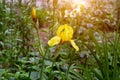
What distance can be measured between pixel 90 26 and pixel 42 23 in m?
1.14

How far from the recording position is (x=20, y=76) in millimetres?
2562

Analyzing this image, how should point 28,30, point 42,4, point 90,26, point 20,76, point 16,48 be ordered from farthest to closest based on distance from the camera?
point 42,4 < point 90,26 < point 28,30 < point 16,48 < point 20,76

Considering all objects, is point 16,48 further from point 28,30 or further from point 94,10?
point 94,10

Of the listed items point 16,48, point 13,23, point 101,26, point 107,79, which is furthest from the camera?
point 101,26

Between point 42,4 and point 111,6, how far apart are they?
108cm

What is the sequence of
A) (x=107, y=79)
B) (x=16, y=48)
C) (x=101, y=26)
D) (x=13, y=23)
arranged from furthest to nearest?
1. (x=101, y=26)
2. (x=13, y=23)
3. (x=16, y=48)
4. (x=107, y=79)

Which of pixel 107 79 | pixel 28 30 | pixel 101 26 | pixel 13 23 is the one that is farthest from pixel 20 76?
pixel 101 26

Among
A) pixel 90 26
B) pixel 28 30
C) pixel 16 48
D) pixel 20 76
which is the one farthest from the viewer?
pixel 90 26

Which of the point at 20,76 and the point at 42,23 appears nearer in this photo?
the point at 20,76

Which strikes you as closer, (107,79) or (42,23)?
(107,79)

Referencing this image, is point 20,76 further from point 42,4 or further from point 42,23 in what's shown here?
point 42,4

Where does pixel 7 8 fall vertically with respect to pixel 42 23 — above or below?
above

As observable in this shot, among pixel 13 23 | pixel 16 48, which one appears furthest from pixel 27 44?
pixel 13 23

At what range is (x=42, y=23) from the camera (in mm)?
5512
